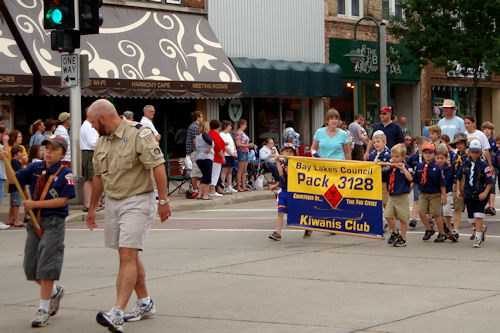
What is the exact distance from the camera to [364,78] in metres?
32.0

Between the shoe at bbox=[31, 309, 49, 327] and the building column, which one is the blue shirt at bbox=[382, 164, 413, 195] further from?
the building column

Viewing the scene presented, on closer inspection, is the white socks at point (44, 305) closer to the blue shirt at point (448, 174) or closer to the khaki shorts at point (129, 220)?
the khaki shorts at point (129, 220)

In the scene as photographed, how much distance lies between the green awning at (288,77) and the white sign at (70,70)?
9.75 meters

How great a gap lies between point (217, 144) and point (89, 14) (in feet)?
18.4

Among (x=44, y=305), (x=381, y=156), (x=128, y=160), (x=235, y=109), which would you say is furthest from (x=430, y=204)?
(x=235, y=109)

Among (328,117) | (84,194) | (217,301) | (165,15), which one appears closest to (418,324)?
(217,301)

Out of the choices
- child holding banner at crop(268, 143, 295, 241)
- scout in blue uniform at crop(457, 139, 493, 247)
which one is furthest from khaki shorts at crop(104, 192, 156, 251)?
scout in blue uniform at crop(457, 139, 493, 247)

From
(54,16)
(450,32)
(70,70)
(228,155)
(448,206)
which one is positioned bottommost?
(448,206)

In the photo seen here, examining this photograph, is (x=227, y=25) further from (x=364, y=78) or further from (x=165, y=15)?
(x=364, y=78)

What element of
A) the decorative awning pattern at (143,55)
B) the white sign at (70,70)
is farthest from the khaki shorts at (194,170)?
the white sign at (70,70)

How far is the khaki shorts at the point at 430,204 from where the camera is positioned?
41.2 ft

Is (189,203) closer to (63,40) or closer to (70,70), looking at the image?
(70,70)

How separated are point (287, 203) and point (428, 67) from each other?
2344 cm

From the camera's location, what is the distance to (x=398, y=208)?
12.3m
